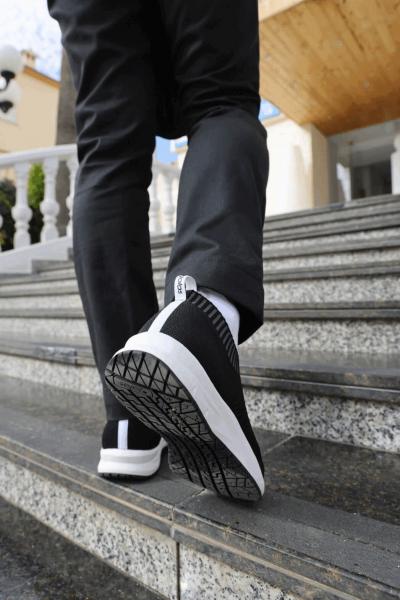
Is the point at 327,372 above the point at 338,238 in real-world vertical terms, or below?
below

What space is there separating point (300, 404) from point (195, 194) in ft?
1.58

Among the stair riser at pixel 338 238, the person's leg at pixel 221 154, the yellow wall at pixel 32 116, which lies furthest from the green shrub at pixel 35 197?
the yellow wall at pixel 32 116

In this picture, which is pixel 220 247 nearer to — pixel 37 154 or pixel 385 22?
pixel 37 154

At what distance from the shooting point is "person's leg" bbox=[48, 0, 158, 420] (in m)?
0.60

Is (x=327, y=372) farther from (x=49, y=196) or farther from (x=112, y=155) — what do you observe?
(x=49, y=196)

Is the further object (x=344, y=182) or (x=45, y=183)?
(x=344, y=182)


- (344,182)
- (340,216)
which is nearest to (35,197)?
(340,216)

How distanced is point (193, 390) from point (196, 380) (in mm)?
11

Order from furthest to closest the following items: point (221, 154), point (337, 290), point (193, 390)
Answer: point (337, 290), point (221, 154), point (193, 390)

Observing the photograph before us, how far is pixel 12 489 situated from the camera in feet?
2.83

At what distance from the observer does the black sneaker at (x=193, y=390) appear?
1.40 feet

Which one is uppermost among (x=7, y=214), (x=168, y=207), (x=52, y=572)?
(x=7, y=214)

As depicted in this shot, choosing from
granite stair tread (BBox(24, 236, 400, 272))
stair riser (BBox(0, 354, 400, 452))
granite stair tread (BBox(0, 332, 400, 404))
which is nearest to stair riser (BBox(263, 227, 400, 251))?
granite stair tread (BBox(24, 236, 400, 272))

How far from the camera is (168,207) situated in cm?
407
